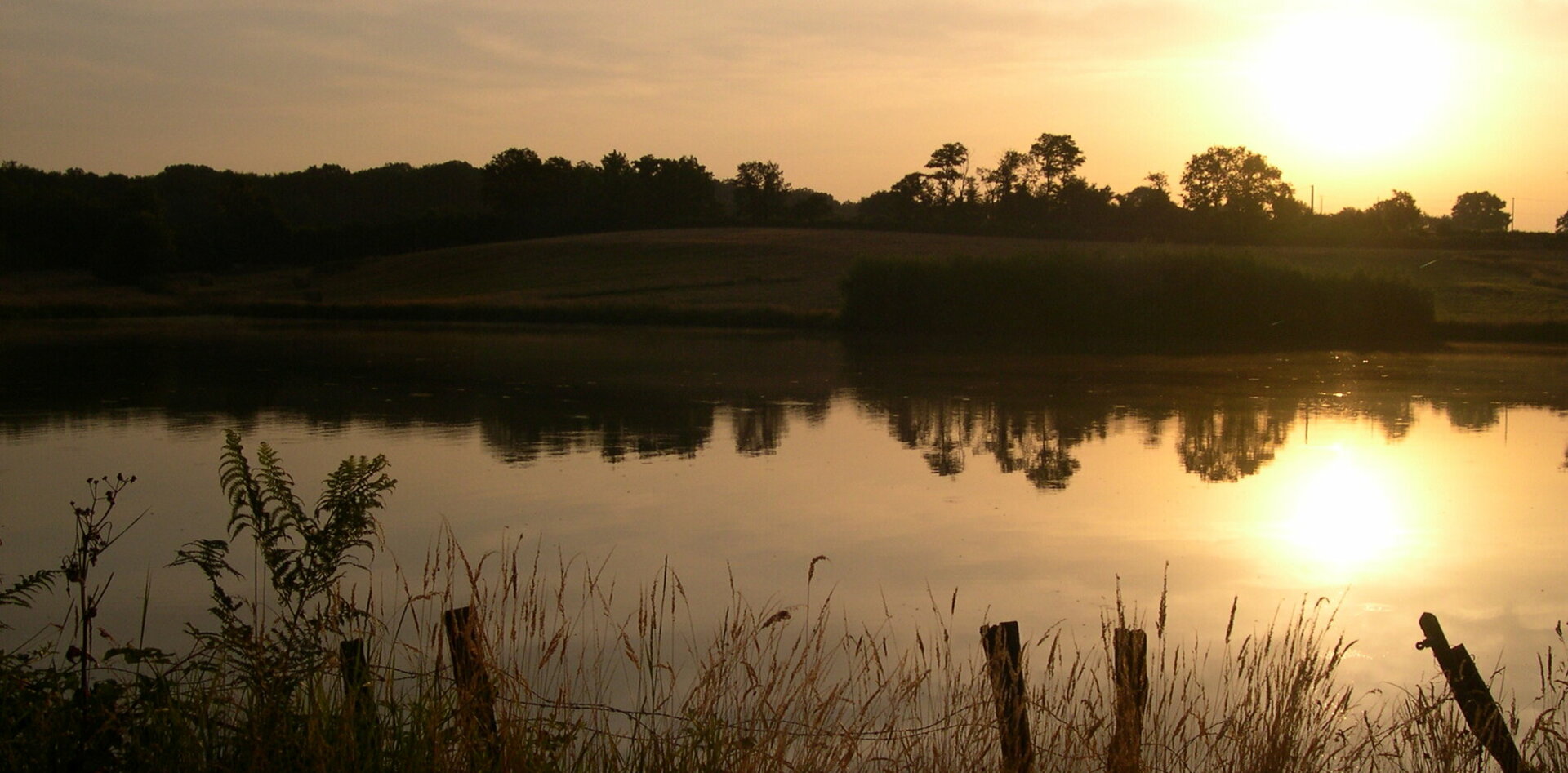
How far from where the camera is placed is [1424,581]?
34.9 ft

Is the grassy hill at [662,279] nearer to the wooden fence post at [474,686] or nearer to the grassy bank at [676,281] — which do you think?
the grassy bank at [676,281]

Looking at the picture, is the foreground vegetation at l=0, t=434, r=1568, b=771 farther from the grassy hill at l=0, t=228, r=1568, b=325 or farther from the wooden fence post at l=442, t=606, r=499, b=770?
the grassy hill at l=0, t=228, r=1568, b=325

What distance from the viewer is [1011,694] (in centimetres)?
511

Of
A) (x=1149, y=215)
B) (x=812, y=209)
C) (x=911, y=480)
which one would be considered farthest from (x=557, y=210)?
(x=911, y=480)

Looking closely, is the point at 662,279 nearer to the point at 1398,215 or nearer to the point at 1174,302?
the point at 1174,302

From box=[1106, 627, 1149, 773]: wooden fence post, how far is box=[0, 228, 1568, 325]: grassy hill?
50.5m

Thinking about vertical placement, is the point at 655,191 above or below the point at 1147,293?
above

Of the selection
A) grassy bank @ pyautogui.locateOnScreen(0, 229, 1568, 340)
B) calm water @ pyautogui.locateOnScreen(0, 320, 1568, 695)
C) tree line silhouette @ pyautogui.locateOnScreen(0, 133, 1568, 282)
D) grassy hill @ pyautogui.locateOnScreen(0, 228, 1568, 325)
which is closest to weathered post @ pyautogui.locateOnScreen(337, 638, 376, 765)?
calm water @ pyautogui.locateOnScreen(0, 320, 1568, 695)

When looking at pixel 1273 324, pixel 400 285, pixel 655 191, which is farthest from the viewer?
pixel 655 191

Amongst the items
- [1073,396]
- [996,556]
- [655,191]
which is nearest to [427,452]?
[996,556]

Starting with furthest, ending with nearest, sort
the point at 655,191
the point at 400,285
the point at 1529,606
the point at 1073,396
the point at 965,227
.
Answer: the point at 655,191, the point at 965,227, the point at 400,285, the point at 1073,396, the point at 1529,606

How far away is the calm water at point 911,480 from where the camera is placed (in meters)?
10.1

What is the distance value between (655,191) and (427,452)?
88494 millimetres

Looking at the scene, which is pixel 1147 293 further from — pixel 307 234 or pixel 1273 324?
pixel 307 234
